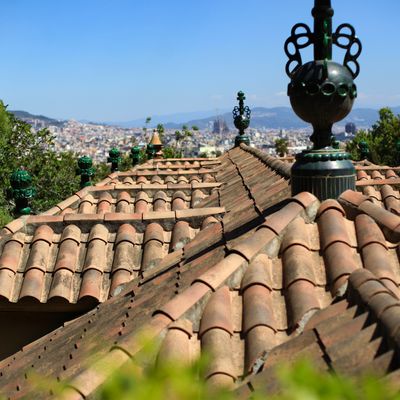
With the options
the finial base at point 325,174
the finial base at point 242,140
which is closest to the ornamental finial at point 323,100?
the finial base at point 325,174

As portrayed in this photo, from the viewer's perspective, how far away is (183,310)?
11.6 feet

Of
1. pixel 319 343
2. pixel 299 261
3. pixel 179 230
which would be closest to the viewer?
pixel 319 343

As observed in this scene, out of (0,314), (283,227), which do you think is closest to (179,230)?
(0,314)

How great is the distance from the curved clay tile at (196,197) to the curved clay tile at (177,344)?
494 centimetres

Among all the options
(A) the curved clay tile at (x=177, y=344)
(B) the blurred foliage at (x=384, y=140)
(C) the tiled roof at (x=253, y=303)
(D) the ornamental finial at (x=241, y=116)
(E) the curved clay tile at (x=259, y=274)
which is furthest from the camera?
(B) the blurred foliage at (x=384, y=140)

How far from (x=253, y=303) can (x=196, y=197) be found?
518cm

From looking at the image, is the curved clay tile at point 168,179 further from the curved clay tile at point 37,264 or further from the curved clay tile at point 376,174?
the curved clay tile at point 37,264

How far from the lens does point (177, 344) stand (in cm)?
327

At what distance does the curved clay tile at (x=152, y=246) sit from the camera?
5.86 m

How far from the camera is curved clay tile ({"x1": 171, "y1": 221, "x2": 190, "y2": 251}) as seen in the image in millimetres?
6047

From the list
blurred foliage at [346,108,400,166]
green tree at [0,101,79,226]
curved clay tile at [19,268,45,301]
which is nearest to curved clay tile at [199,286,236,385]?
curved clay tile at [19,268,45,301]

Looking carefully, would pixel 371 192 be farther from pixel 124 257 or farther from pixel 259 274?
pixel 259 274

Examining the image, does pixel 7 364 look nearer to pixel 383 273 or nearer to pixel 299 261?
pixel 299 261

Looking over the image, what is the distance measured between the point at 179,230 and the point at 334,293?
118 inches
